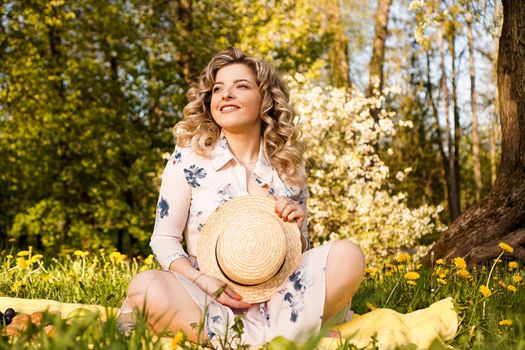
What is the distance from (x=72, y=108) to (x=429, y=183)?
31.2 ft

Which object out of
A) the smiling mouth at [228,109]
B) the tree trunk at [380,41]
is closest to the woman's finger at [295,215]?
the smiling mouth at [228,109]

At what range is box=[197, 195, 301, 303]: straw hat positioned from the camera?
2.53 m

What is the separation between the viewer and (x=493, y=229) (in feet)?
15.3

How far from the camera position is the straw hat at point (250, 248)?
253 cm

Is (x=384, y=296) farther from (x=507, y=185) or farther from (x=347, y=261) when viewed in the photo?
(x=507, y=185)

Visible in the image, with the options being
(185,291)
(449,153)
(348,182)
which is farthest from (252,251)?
(449,153)

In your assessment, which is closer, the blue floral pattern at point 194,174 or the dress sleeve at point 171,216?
the dress sleeve at point 171,216

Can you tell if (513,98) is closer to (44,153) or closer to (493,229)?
(493,229)

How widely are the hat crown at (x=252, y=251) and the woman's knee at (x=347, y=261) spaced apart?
208 millimetres

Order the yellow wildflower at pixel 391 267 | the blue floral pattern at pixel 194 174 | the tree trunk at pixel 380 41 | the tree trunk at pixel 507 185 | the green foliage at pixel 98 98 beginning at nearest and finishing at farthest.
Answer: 1. the blue floral pattern at pixel 194 174
2. the yellow wildflower at pixel 391 267
3. the tree trunk at pixel 507 185
4. the green foliage at pixel 98 98
5. the tree trunk at pixel 380 41

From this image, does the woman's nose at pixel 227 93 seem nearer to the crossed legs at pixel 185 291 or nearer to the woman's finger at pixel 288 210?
the woman's finger at pixel 288 210

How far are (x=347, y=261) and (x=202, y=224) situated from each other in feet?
2.35

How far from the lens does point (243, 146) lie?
3.04 metres

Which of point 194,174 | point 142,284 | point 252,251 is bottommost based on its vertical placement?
point 142,284
